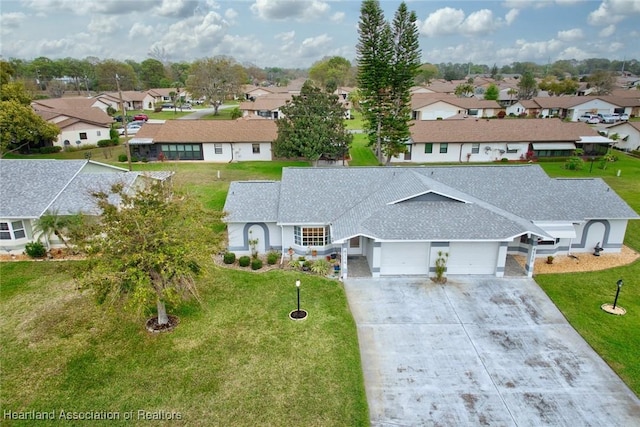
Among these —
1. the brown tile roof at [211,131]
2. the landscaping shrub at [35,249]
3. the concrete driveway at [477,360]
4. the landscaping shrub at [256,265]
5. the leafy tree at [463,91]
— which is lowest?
the concrete driveway at [477,360]

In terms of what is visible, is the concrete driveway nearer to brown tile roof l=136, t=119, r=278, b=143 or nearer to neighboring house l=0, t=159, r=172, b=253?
neighboring house l=0, t=159, r=172, b=253

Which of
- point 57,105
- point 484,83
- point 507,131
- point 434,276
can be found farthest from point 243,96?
point 434,276

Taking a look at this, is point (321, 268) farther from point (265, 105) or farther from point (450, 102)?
point (265, 105)

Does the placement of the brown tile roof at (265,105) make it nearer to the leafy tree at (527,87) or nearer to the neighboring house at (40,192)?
the neighboring house at (40,192)

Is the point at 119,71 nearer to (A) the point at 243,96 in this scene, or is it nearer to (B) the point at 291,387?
(A) the point at 243,96

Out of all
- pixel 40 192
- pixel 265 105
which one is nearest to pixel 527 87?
pixel 265 105

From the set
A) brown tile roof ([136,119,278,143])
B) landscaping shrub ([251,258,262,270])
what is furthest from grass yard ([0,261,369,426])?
brown tile roof ([136,119,278,143])

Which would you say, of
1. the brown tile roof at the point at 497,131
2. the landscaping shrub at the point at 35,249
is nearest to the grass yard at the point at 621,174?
the brown tile roof at the point at 497,131
